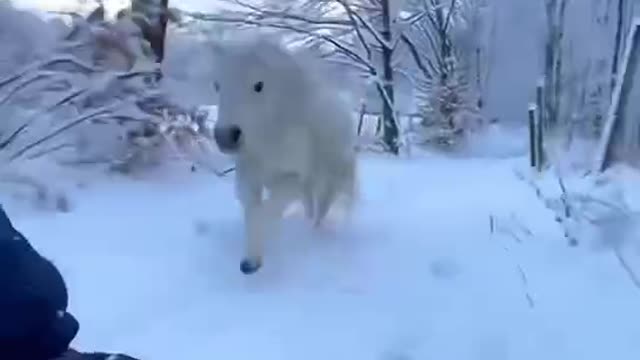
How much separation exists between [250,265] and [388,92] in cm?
1074

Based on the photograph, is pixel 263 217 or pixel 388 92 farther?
pixel 388 92

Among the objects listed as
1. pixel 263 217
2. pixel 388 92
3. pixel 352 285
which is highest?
pixel 263 217

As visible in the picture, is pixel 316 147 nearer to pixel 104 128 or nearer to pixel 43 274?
pixel 104 128

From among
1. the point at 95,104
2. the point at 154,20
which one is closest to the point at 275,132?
the point at 95,104

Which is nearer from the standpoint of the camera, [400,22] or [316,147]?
[316,147]

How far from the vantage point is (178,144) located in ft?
28.6

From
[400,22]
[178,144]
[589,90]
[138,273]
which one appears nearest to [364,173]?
[178,144]

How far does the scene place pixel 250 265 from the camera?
5.95m

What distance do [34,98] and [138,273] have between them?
8.48 ft

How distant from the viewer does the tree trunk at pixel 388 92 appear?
1448 cm

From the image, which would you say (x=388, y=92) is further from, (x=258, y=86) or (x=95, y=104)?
(x=258, y=86)

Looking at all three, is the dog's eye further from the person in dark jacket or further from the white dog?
the person in dark jacket

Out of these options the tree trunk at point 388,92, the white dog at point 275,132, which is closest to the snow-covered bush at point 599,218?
the white dog at point 275,132

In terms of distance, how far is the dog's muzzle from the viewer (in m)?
Answer: 5.73
